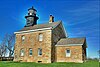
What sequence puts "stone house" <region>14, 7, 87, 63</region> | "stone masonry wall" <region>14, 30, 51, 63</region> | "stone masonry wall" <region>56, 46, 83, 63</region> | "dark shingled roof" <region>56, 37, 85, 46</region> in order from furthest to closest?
"stone masonry wall" <region>14, 30, 51, 63</region>, "stone house" <region>14, 7, 87, 63</region>, "dark shingled roof" <region>56, 37, 85, 46</region>, "stone masonry wall" <region>56, 46, 83, 63</region>

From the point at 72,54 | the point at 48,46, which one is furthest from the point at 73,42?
the point at 48,46

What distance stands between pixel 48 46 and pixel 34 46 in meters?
3.16

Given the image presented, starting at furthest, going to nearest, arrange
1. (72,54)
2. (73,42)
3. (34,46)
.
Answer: (34,46) < (73,42) < (72,54)

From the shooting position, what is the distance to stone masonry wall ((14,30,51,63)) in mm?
29969

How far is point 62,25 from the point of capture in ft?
116

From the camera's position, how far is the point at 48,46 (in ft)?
98.4

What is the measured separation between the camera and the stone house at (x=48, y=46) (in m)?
29.2

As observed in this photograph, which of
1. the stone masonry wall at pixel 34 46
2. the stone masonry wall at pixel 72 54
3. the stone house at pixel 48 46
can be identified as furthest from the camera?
the stone masonry wall at pixel 34 46

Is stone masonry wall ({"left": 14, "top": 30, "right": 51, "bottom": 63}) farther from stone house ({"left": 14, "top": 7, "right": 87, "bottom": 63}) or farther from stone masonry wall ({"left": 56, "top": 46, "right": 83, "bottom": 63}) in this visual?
stone masonry wall ({"left": 56, "top": 46, "right": 83, "bottom": 63})

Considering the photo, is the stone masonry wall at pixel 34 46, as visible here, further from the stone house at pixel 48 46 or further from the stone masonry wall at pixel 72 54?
the stone masonry wall at pixel 72 54

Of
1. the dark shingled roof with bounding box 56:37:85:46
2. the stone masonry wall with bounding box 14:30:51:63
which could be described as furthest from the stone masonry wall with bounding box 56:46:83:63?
the stone masonry wall with bounding box 14:30:51:63

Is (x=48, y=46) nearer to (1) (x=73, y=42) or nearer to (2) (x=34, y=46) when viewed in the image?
(2) (x=34, y=46)

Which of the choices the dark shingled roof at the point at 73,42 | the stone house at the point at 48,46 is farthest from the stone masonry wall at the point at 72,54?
the dark shingled roof at the point at 73,42

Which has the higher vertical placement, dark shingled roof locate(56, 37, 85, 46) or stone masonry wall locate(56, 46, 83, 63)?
dark shingled roof locate(56, 37, 85, 46)
